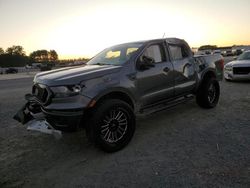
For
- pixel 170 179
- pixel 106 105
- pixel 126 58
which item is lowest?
pixel 170 179

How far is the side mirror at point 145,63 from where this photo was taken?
4.42m

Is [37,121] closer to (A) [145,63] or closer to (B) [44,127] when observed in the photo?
(B) [44,127]

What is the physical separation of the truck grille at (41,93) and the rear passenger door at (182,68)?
2.84 metres

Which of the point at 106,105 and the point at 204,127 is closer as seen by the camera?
the point at 106,105

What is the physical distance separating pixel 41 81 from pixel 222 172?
10.4ft

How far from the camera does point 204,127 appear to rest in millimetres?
4898

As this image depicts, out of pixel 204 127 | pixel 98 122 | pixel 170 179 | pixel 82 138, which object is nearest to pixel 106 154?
pixel 98 122

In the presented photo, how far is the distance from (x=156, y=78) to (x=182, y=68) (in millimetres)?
1007

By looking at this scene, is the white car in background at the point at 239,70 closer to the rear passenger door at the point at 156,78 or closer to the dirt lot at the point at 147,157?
the dirt lot at the point at 147,157

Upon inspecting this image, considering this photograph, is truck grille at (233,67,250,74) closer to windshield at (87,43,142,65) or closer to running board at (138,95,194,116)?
running board at (138,95,194,116)

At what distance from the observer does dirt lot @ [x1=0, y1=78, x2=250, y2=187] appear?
10.1 ft

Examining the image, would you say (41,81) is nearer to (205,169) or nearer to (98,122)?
(98,122)

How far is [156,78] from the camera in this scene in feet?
15.4

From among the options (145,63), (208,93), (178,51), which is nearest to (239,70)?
(208,93)
